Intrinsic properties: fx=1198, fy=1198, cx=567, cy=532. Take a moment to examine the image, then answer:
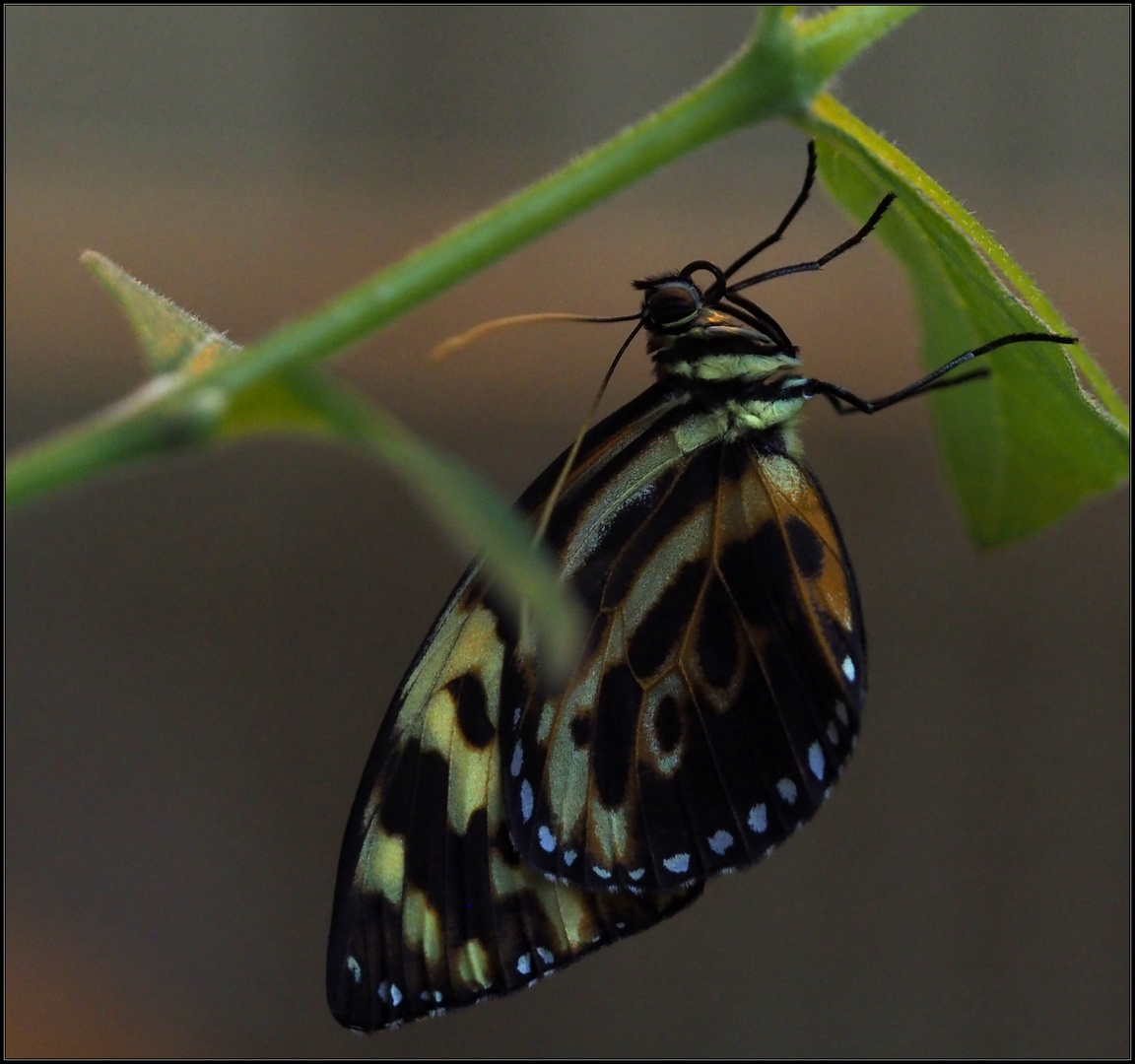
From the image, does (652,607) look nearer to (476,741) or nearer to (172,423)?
(476,741)

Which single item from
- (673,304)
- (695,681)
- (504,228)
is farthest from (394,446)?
(695,681)

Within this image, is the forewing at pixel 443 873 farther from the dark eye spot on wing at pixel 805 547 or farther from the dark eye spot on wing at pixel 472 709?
the dark eye spot on wing at pixel 805 547

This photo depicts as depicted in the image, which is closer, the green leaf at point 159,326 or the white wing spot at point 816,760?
the green leaf at point 159,326

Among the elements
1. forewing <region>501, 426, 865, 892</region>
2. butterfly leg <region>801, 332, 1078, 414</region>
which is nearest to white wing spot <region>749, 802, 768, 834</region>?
forewing <region>501, 426, 865, 892</region>

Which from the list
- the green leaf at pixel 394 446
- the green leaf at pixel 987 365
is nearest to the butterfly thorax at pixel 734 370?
the green leaf at pixel 987 365

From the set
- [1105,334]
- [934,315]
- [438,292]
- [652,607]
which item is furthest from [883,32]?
[1105,334]

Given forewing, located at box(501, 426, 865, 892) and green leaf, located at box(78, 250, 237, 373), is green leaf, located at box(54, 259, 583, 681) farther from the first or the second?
forewing, located at box(501, 426, 865, 892)
